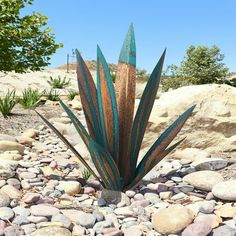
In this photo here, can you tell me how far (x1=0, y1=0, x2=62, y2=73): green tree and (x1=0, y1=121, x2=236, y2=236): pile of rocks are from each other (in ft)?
17.5

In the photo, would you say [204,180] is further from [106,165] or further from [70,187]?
[70,187]

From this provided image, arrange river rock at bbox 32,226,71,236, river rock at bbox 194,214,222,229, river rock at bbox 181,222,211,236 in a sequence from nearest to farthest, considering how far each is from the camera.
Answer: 1. river rock at bbox 32,226,71,236
2. river rock at bbox 181,222,211,236
3. river rock at bbox 194,214,222,229

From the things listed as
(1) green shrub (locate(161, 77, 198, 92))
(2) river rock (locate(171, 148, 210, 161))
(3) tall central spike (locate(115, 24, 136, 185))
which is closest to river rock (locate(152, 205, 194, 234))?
(3) tall central spike (locate(115, 24, 136, 185))

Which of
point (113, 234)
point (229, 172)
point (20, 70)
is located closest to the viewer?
point (113, 234)

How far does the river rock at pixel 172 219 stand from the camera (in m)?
2.78

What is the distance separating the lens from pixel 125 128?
11.1 ft

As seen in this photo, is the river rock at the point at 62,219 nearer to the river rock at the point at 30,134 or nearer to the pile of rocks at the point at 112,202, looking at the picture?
the pile of rocks at the point at 112,202

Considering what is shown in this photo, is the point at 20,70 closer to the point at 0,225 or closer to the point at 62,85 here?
the point at 62,85

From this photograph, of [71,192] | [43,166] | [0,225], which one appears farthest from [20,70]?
[0,225]

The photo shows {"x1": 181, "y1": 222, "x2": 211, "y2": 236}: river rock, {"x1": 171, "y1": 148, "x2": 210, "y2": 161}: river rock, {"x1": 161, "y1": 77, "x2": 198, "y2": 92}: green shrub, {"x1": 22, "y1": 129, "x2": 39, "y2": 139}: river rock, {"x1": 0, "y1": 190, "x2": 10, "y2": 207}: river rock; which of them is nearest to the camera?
{"x1": 181, "y1": 222, "x2": 211, "y2": 236}: river rock

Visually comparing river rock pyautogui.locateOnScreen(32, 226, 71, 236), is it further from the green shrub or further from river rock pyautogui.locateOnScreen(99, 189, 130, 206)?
the green shrub

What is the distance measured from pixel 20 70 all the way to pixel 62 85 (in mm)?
4774

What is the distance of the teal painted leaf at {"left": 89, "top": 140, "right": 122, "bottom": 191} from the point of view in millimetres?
3090

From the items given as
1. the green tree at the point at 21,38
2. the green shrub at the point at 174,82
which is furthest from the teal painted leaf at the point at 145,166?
the green shrub at the point at 174,82
